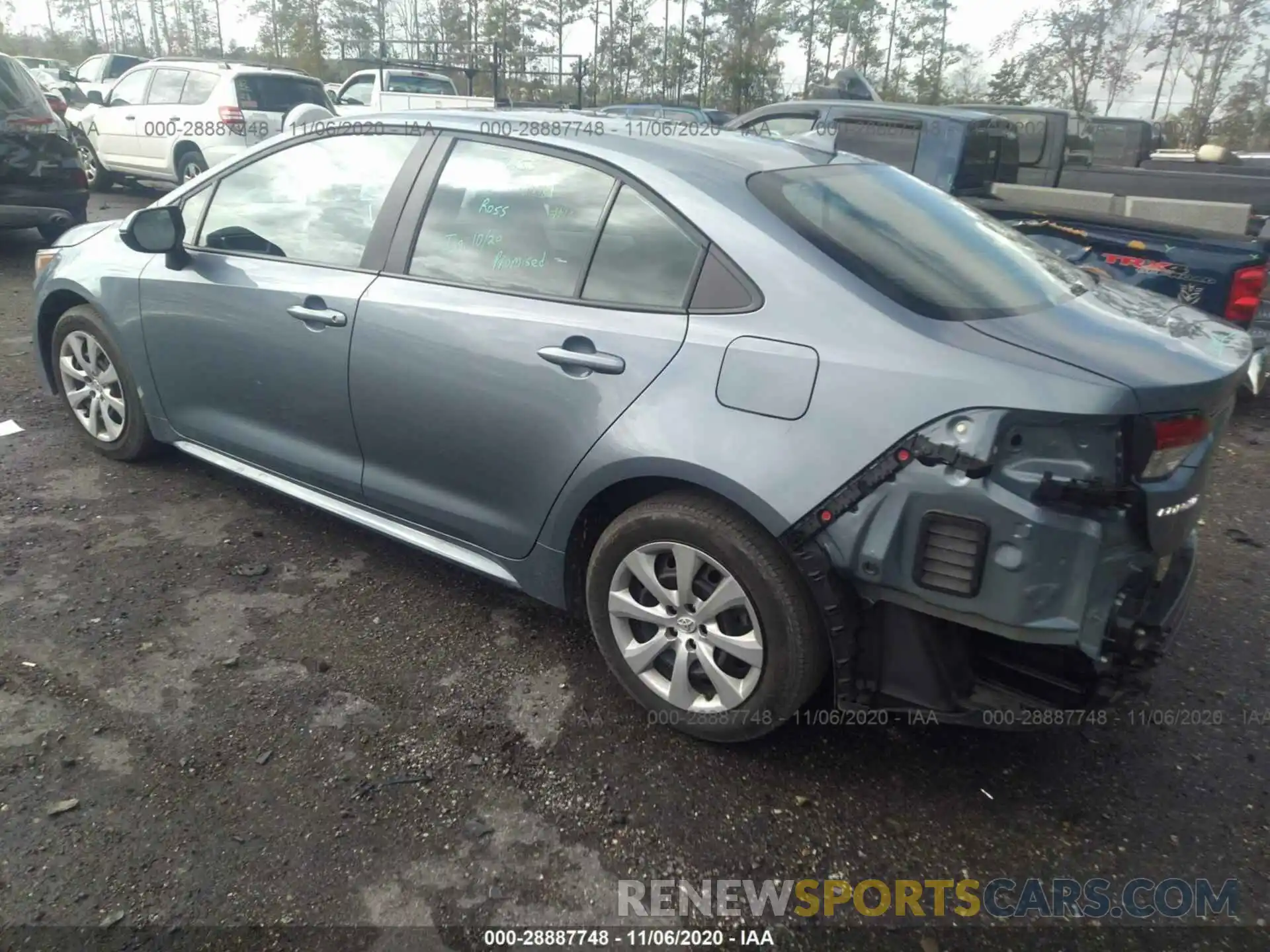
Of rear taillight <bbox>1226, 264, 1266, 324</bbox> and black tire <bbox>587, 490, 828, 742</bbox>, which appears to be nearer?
black tire <bbox>587, 490, 828, 742</bbox>

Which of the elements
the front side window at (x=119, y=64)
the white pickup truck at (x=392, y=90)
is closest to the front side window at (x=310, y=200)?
the white pickup truck at (x=392, y=90)

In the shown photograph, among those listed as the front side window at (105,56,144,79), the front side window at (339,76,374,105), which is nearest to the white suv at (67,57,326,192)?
the front side window at (339,76,374,105)

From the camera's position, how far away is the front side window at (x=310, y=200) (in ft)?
10.7

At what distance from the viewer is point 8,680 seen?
2812mm

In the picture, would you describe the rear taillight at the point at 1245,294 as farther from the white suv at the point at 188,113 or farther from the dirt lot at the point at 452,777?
the white suv at the point at 188,113

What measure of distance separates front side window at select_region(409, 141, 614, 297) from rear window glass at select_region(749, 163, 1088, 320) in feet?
1.74

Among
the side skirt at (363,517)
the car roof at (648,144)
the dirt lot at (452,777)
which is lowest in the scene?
the dirt lot at (452,777)

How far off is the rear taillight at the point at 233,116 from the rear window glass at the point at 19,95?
9.59 ft

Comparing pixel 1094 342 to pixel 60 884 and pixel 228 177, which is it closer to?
pixel 60 884

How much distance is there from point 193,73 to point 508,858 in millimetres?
12363

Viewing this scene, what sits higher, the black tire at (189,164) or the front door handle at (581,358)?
the front door handle at (581,358)

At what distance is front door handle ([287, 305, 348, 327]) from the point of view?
3.16 meters

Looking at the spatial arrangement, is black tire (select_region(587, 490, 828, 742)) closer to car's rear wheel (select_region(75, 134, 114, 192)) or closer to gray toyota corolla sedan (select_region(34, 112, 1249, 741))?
gray toyota corolla sedan (select_region(34, 112, 1249, 741))

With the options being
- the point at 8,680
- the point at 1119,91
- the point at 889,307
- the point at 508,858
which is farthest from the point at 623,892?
the point at 1119,91
